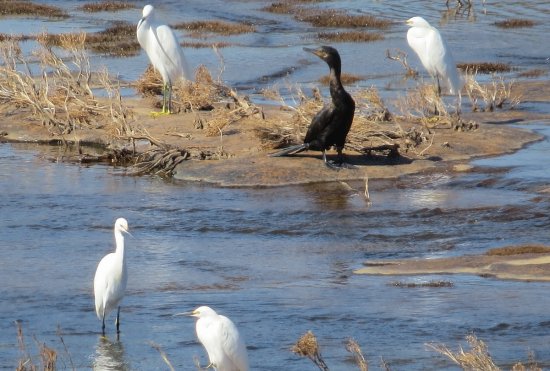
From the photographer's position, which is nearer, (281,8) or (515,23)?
(515,23)

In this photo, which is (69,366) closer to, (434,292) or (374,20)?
(434,292)

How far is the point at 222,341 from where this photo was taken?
23.6 ft

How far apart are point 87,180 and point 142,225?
104 inches

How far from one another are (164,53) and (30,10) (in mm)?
20836

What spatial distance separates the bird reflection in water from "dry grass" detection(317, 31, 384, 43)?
21.9 metres

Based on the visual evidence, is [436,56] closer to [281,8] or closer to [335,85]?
[335,85]

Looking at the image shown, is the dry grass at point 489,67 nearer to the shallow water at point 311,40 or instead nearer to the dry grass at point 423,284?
the shallow water at point 311,40

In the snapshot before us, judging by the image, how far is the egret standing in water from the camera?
61.7ft

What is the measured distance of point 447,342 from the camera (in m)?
8.71

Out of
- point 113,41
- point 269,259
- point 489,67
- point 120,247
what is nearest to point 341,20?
point 113,41

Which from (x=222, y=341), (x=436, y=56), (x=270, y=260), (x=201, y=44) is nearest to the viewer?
(x=222, y=341)

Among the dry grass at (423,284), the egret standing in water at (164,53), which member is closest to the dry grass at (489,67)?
the egret standing in water at (164,53)

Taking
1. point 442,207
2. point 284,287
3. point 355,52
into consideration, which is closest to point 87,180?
point 442,207

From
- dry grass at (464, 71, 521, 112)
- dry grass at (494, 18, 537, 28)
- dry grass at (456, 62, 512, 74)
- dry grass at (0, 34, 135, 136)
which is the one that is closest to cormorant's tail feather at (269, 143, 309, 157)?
dry grass at (0, 34, 135, 136)
